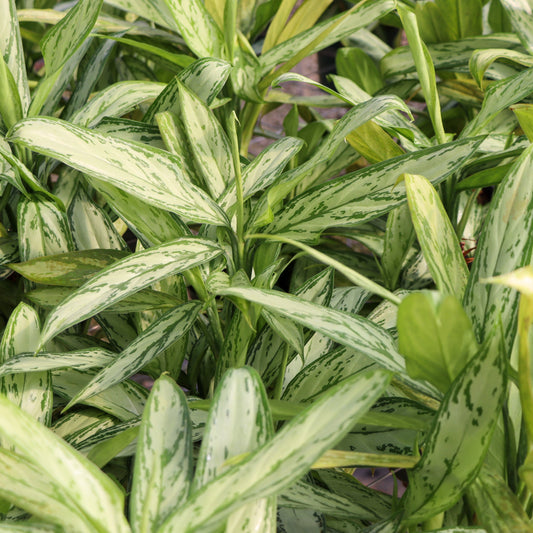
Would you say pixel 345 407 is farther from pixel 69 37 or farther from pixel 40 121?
pixel 69 37

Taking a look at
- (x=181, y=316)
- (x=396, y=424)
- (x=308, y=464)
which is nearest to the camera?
(x=308, y=464)

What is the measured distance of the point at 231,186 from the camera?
1.92 feet

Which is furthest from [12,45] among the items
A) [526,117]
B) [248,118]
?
[526,117]

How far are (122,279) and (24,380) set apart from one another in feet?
0.54

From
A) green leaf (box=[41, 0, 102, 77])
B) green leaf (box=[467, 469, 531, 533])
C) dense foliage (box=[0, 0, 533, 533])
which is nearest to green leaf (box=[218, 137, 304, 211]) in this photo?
dense foliage (box=[0, 0, 533, 533])

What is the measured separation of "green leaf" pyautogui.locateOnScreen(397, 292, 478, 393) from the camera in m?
0.33

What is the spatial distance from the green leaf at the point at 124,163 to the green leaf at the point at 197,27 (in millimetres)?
202

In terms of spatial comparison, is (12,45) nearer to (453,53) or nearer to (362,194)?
(362,194)

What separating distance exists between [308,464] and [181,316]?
11.3 inches

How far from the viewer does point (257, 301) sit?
16.5 inches

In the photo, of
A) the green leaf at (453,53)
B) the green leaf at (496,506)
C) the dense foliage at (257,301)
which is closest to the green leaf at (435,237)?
the dense foliage at (257,301)

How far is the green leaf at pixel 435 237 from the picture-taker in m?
0.45

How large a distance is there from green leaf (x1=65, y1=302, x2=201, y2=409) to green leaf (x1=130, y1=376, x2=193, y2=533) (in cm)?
14

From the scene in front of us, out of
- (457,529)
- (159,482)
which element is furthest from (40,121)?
(457,529)
